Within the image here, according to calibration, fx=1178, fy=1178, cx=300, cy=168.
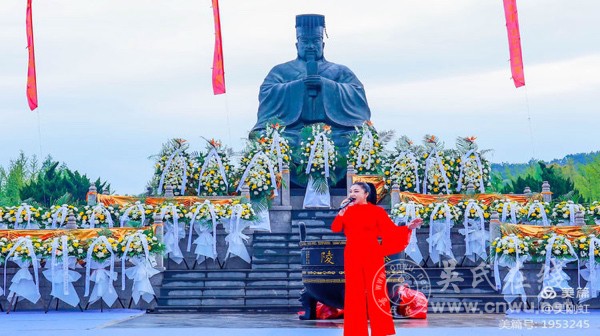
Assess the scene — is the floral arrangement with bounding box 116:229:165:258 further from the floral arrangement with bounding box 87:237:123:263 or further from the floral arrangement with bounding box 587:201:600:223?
the floral arrangement with bounding box 587:201:600:223

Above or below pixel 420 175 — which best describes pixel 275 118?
above

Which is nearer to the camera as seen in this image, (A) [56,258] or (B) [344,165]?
(A) [56,258]

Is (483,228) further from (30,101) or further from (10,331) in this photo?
(30,101)

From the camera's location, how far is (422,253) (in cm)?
2019

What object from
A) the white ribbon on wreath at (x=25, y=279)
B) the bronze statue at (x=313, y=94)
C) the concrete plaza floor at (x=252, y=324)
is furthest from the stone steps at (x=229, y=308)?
the bronze statue at (x=313, y=94)

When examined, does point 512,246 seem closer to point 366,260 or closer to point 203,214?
point 203,214

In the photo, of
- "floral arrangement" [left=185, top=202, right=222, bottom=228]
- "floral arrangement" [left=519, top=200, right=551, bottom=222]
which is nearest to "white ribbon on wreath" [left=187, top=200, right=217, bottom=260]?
"floral arrangement" [left=185, top=202, right=222, bottom=228]

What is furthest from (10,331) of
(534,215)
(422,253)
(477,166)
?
(477,166)

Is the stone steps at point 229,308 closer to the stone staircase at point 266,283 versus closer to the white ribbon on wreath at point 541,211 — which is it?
the stone staircase at point 266,283

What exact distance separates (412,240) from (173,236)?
13.6 feet

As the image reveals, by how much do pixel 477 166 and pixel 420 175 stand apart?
115 cm

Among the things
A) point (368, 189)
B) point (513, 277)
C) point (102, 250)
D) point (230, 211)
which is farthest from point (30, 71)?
point (368, 189)

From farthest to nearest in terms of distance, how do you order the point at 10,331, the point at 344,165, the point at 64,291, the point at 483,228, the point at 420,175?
the point at 344,165
the point at 420,175
the point at 483,228
the point at 64,291
the point at 10,331

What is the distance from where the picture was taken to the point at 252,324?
49.9 feet
